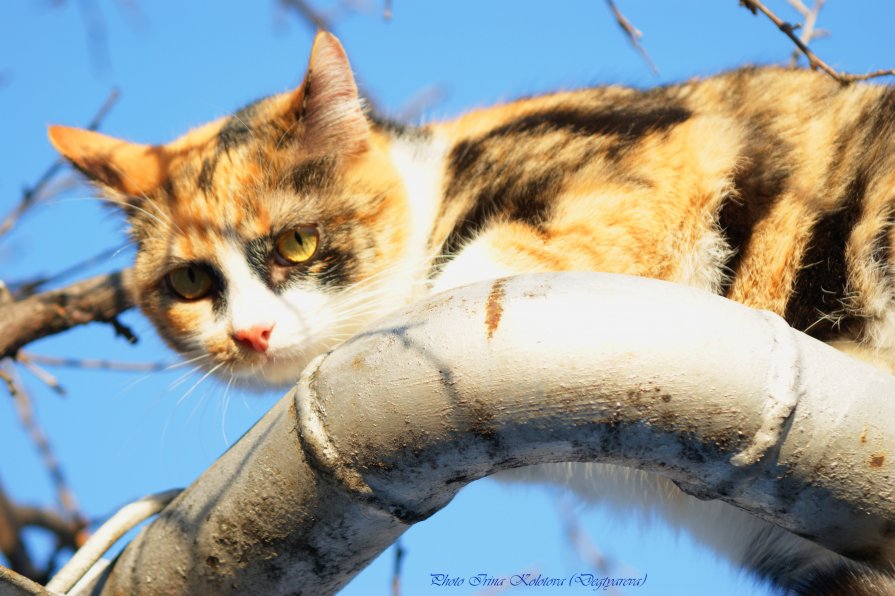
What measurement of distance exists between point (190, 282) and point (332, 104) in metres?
0.62

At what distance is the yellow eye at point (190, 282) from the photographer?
8.21ft

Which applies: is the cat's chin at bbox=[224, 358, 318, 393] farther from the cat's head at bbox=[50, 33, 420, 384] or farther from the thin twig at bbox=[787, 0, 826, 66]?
the thin twig at bbox=[787, 0, 826, 66]

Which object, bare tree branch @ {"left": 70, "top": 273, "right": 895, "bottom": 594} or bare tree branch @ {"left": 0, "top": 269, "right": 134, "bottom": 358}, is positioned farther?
bare tree branch @ {"left": 0, "top": 269, "right": 134, "bottom": 358}

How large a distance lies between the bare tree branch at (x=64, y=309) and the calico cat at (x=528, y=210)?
0.35m

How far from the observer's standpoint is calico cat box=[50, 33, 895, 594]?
2152 mm

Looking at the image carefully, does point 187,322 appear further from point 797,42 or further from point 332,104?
point 797,42

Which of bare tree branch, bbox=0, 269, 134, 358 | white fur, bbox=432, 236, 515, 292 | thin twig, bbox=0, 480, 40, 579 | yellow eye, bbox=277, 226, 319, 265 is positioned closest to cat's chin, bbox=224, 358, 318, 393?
yellow eye, bbox=277, 226, 319, 265

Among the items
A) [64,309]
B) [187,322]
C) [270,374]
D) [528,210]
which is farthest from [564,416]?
[64,309]

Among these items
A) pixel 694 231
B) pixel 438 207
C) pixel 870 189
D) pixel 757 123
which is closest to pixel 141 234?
pixel 438 207

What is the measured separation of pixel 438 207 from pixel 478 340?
1.34 m

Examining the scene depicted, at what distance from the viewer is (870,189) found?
7.08 feet

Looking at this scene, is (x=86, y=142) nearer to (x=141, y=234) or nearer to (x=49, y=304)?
(x=141, y=234)

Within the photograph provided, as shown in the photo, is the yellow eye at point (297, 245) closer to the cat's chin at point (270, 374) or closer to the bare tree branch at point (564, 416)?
the cat's chin at point (270, 374)

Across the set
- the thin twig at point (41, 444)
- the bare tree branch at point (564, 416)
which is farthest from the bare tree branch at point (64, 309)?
the bare tree branch at point (564, 416)
